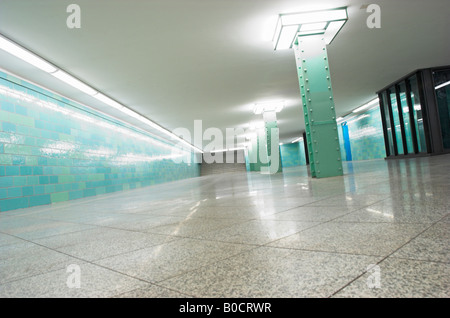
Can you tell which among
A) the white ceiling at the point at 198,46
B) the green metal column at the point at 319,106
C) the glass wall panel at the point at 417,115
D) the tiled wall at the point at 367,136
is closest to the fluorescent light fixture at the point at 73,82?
the white ceiling at the point at 198,46

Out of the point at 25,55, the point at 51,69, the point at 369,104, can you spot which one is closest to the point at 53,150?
the point at 51,69

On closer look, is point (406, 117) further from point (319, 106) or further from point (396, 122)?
point (319, 106)

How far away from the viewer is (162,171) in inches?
1011

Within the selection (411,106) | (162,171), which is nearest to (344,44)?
(411,106)

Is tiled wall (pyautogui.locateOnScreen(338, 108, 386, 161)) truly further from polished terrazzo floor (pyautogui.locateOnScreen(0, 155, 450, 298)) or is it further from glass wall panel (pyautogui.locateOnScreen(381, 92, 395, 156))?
polished terrazzo floor (pyautogui.locateOnScreen(0, 155, 450, 298))

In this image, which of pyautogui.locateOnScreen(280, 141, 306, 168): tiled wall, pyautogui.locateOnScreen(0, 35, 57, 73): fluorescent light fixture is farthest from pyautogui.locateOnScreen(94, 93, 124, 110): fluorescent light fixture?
pyautogui.locateOnScreen(280, 141, 306, 168): tiled wall

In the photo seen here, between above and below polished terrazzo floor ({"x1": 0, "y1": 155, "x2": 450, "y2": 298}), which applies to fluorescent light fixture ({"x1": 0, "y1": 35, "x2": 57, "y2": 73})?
above

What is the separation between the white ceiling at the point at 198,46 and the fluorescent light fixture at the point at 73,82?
0.28 m

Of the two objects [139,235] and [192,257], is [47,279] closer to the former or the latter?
[192,257]

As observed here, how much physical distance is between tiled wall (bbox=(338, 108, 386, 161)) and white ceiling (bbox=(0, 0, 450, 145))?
8.70 m

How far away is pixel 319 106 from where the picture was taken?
28.5 feet

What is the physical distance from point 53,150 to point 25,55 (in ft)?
13.7

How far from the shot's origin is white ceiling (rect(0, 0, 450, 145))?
22.2 ft
